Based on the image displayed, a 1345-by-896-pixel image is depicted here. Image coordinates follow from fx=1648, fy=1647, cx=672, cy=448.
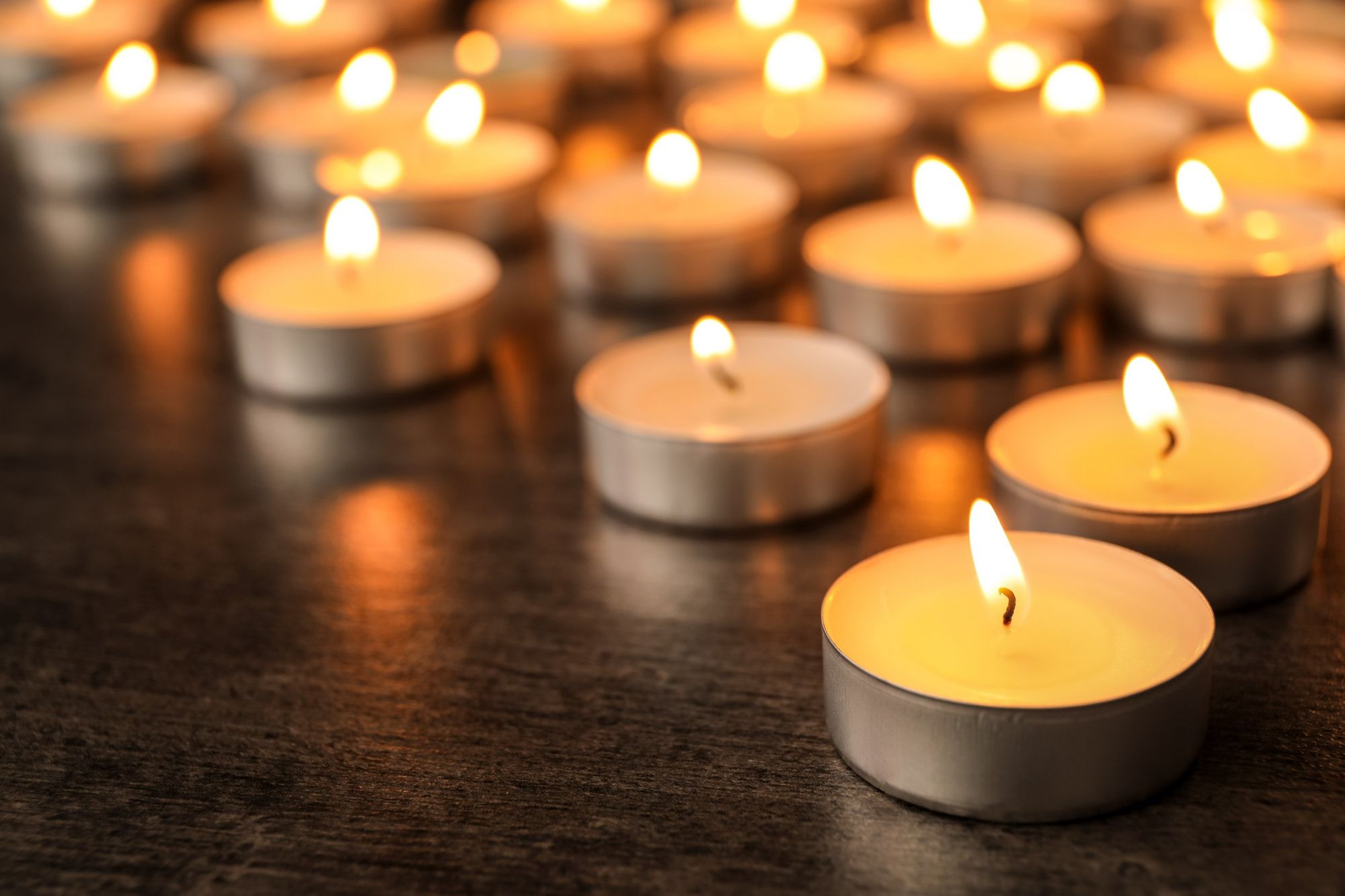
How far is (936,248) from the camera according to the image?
1340 mm

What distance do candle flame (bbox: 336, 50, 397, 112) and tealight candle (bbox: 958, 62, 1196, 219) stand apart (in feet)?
2.00

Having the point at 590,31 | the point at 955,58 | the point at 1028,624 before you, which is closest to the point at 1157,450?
the point at 1028,624

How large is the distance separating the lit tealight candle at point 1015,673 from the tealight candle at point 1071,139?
0.67 m

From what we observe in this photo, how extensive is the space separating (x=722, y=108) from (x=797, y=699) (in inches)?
40.1

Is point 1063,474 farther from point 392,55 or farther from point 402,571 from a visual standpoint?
point 392,55

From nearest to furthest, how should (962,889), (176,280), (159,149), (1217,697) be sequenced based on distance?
(962,889)
(1217,697)
(176,280)
(159,149)

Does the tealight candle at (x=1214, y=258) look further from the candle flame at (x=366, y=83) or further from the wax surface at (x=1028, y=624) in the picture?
the candle flame at (x=366, y=83)

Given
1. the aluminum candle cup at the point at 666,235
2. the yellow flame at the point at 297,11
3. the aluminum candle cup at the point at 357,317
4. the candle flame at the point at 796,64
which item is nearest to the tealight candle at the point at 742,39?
the candle flame at the point at 796,64

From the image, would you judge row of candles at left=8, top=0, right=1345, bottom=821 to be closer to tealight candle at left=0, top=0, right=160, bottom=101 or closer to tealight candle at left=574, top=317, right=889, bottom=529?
tealight candle at left=574, top=317, right=889, bottom=529

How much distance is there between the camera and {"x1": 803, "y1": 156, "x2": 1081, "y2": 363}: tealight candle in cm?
120

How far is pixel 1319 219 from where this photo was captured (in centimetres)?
131

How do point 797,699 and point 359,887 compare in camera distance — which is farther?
point 797,699

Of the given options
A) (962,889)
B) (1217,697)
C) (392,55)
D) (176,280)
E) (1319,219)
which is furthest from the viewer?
(392,55)

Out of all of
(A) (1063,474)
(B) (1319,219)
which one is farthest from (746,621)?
(B) (1319,219)
